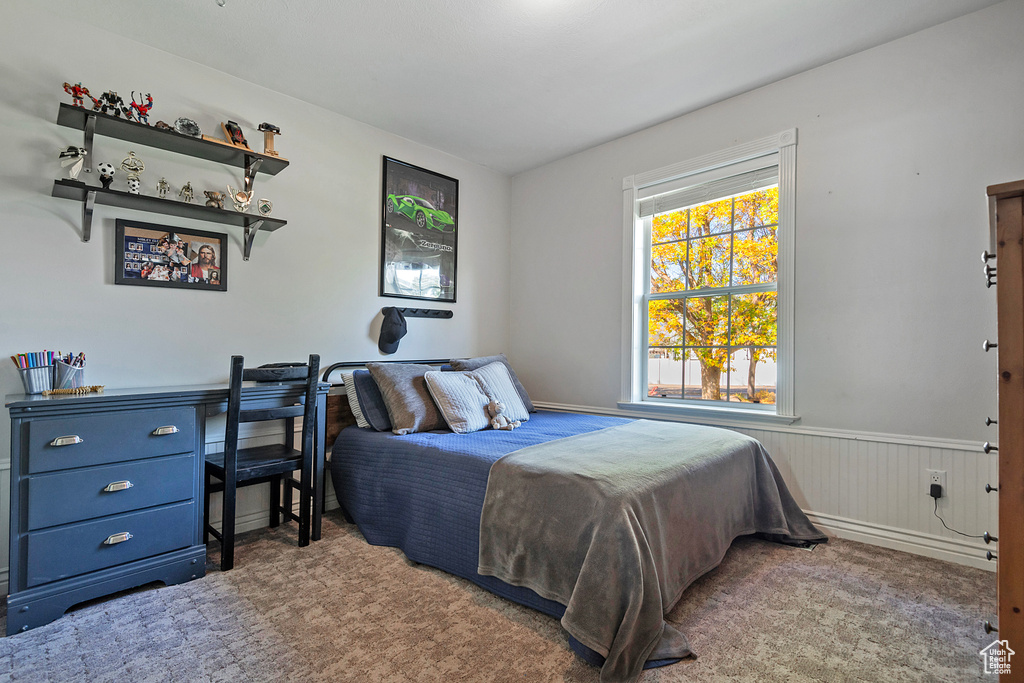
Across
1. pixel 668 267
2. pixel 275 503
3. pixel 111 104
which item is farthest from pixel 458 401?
pixel 111 104

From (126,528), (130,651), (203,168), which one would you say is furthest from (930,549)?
(203,168)

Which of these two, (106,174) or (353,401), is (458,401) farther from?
(106,174)

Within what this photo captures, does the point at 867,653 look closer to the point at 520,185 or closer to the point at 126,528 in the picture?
the point at 126,528

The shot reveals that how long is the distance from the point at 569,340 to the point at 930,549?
2.40 meters

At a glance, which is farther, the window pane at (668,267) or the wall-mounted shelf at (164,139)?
the window pane at (668,267)

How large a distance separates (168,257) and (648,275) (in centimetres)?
292

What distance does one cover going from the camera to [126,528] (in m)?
2.00

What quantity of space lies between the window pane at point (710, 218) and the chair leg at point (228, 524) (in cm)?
305

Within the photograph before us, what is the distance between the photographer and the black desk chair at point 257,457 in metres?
2.24

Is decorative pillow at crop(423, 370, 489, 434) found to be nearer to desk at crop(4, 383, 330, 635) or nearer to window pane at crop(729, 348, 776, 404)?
desk at crop(4, 383, 330, 635)

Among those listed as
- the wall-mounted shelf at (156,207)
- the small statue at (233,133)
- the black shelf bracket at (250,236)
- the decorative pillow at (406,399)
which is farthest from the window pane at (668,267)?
the small statue at (233,133)

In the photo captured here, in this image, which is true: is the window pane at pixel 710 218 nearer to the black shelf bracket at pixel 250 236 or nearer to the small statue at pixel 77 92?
the black shelf bracket at pixel 250 236

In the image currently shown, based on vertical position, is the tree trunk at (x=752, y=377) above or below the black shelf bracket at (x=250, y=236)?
below

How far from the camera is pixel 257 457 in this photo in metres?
2.44
